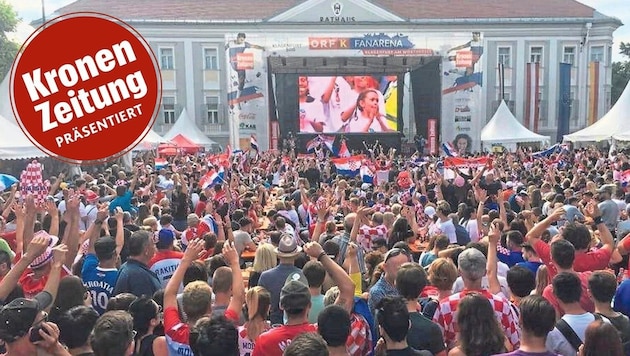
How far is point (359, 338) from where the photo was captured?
359 cm

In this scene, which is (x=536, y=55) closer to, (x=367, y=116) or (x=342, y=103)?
(x=367, y=116)

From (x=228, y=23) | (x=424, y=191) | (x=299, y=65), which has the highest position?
(x=228, y=23)

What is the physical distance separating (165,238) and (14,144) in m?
11.0

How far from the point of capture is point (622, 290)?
13.9 ft

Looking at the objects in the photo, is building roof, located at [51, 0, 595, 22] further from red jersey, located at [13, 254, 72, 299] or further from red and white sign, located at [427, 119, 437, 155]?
red jersey, located at [13, 254, 72, 299]

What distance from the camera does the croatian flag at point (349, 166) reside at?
19.1 meters

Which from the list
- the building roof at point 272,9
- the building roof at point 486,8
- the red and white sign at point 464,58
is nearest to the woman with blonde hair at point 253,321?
the red and white sign at point 464,58

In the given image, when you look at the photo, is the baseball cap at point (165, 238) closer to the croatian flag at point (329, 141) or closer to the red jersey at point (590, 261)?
the red jersey at point (590, 261)

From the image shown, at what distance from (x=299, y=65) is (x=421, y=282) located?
106 ft

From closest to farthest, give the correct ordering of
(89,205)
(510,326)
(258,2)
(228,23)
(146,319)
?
(146,319)
(510,326)
(89,205)
(228,23)
(258,2)

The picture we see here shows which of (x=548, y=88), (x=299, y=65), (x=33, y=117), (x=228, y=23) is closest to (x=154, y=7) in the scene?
(x=228, y=23)

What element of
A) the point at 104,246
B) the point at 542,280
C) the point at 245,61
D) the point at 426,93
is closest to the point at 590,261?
the point at 542,280

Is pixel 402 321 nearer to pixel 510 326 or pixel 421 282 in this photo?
pixel 421 282

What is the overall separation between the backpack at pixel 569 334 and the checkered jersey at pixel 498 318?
1.04 ft
